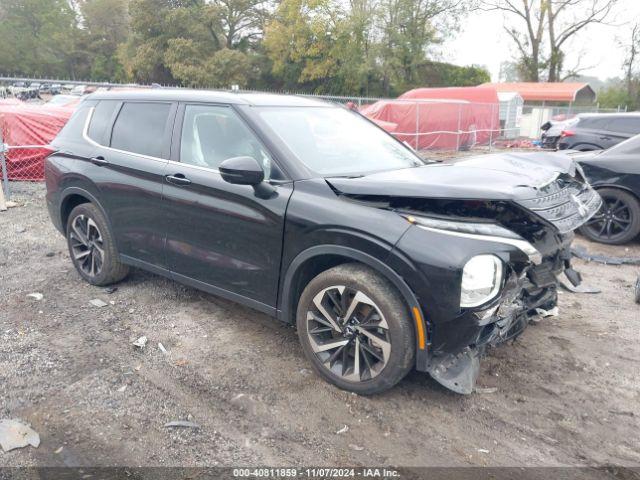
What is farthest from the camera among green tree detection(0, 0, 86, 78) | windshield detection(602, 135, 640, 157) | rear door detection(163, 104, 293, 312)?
green tree detection(0, 0, 86, 78)

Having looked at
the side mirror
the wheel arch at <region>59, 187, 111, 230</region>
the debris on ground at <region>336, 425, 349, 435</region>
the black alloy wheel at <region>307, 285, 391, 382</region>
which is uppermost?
the side mirror

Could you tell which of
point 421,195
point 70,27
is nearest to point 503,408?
point 421,195

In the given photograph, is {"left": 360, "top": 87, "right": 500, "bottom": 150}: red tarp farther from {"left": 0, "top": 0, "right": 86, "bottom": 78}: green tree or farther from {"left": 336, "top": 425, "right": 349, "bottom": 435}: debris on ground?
{"left": 0, "top": 0, "right": 86, "bottom": 78}: green tree

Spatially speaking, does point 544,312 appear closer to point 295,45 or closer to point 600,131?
point 600,131

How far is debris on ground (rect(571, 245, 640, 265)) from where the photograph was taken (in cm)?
624

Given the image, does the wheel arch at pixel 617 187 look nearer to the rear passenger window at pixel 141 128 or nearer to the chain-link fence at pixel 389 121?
the chain-link fence at pixel 389 121

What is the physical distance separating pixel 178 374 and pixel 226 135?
1.73 m

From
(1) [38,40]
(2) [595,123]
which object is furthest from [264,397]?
(1) [38,40]

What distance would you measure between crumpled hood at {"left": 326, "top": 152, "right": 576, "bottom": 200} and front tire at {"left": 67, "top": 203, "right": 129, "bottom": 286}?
247 cm

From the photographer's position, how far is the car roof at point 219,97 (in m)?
4.04

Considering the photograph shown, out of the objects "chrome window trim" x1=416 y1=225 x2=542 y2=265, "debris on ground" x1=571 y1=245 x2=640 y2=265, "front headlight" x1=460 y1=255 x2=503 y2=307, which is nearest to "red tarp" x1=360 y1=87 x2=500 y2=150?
"debris on ground" x1=571 y1=245 x2=640 y2=265

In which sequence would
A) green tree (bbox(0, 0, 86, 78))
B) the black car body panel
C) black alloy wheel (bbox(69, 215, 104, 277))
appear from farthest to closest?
green tree (bbox(0, 0, 86, 78)), the black car body panel, black alloy wheel (bbox(69, 215, 104, 277))

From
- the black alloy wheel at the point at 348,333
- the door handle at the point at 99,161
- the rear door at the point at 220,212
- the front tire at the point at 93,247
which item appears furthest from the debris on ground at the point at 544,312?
the door handle at the point at 99,161

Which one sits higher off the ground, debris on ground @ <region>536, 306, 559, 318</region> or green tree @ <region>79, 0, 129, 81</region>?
green tree @ <region>79, 0, 129, 81</region>
